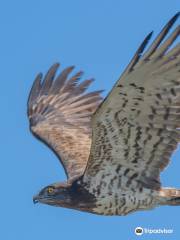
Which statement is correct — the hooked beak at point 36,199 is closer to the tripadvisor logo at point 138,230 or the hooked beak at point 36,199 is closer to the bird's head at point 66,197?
the bird's head at point 66,197

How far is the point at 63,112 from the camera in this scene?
17.4 m

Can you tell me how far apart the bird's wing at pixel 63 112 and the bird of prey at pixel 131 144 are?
5 centimetres

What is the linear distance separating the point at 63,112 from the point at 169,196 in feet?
15.0

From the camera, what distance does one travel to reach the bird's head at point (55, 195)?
45.2 feet

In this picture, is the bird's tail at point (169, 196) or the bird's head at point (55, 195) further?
the bird's head at point (55, 195)

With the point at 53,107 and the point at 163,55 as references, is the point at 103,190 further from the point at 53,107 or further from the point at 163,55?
the point at 53,107

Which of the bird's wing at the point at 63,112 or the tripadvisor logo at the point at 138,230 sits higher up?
the bird's wing at the point at 63,112

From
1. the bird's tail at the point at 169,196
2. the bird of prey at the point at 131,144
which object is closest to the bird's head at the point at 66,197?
the bird of prey at the point at 131,144

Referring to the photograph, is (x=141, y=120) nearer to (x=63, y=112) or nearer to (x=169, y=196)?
(x=169, y=196)

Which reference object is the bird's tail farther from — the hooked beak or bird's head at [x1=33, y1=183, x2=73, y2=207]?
the hooked beak

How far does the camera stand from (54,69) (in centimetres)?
1770

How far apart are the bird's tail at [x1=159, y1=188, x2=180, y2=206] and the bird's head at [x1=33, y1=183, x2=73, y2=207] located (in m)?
1.35

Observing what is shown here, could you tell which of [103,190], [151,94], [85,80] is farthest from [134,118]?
[85,80]

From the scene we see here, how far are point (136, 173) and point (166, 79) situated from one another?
1.81m
